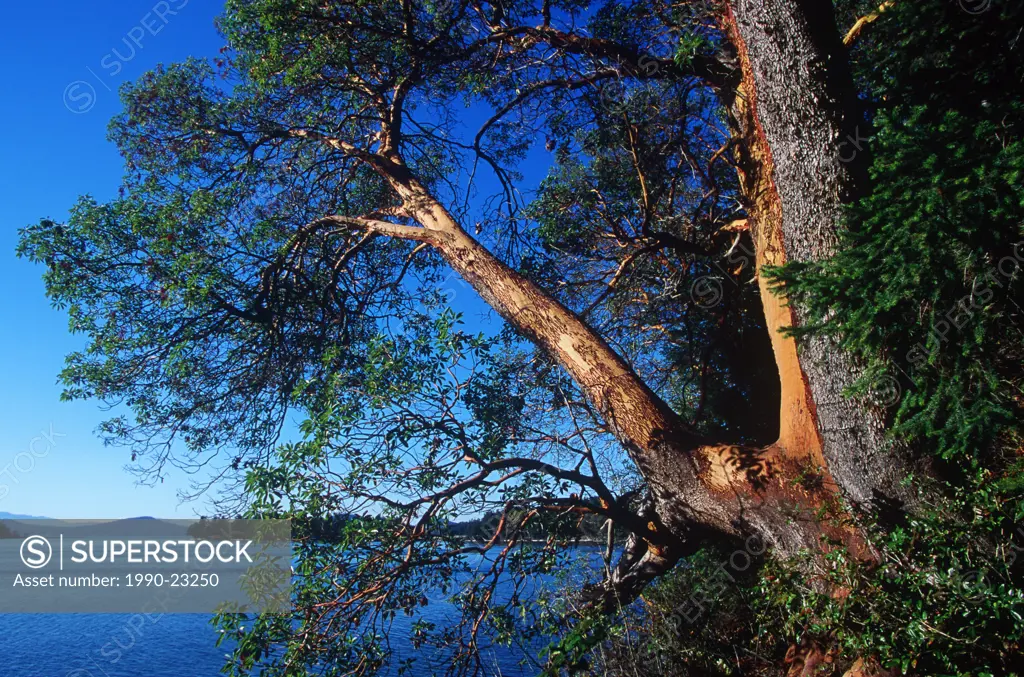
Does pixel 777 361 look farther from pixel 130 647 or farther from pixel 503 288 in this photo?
pixel 130 647

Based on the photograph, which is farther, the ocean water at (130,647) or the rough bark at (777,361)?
the ocean water at (130,647)

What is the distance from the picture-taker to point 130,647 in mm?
12531

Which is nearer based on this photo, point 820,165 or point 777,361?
point 820,165

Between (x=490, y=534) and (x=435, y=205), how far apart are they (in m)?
3.29

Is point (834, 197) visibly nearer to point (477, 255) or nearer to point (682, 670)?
point (477, 255)

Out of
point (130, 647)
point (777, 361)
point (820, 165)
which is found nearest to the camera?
point (820, 165)

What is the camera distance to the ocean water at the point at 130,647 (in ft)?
30.2

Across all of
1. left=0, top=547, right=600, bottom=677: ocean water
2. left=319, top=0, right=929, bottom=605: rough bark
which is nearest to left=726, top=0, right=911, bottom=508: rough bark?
left=319, top=0, right=929, bottom=605: rough bark

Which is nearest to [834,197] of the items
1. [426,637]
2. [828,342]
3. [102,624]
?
[828,342]

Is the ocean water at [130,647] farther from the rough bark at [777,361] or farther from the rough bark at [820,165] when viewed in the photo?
the rough bark at [820,165]

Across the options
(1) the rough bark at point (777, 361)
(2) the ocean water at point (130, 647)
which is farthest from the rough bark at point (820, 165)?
(2) the ocean water at point (130, 647)

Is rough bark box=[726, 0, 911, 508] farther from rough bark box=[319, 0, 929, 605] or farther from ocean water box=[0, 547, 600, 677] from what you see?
ocean water box=[0, 547, 600, 677]

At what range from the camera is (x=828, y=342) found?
4508mm

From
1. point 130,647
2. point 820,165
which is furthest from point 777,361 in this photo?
point 130,647
